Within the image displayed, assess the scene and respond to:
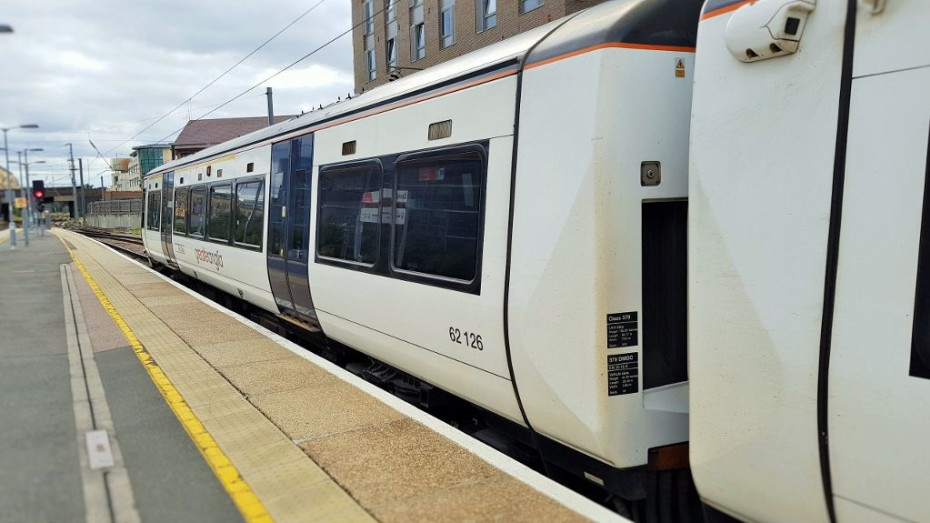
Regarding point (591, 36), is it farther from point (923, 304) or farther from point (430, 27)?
point (430, 27)

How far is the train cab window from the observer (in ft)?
52.1

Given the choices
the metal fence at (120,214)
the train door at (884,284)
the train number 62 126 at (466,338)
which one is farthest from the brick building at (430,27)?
the metal fence at (120,214)

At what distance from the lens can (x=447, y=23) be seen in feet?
86.1

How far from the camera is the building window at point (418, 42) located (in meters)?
28.1

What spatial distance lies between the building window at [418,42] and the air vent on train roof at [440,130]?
80.2ft

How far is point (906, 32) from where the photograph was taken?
225 cm

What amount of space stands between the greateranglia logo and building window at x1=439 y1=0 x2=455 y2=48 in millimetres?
16622

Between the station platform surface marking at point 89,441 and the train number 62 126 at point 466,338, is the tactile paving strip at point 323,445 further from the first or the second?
the train number 62 126 at point 466,338

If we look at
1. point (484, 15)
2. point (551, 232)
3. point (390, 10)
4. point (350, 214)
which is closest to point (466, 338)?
point (551, 232)

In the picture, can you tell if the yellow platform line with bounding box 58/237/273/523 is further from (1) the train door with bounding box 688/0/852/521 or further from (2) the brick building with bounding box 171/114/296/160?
(2) the brick building with bounding box 171/114/296/160

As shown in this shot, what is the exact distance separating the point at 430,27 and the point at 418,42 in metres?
1.57

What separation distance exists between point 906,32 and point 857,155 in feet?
1.37

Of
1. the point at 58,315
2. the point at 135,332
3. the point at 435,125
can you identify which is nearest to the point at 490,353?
the point at 435,125

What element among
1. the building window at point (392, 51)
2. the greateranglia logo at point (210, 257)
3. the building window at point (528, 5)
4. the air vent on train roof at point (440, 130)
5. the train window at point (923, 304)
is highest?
the building window at point (392, 51)
